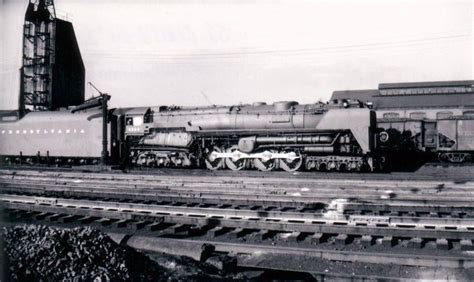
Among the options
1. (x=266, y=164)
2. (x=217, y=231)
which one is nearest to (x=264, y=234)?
(x=217, y=231)

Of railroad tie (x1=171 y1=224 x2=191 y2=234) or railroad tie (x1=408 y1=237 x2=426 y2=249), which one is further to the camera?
Answer: railroad tie (x1=171 y1=224 x2=191 y2=234)

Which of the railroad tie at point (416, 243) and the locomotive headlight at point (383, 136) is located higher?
the locomotive headlight at point (383, 136)

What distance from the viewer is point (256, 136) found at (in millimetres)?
19125

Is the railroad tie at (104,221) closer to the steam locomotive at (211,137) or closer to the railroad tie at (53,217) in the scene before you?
the railroad tie at (53,217)

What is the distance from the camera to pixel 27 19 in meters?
35.7

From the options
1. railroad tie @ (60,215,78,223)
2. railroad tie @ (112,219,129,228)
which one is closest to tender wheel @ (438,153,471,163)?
railroad tie @ (112,219,129,228)

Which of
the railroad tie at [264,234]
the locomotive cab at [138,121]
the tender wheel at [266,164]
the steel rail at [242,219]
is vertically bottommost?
the railroad tie at [264,234]

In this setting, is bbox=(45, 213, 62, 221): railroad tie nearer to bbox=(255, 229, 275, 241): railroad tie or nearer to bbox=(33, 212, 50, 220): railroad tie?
bbox=(33, 212, 50, 220): railroad tie

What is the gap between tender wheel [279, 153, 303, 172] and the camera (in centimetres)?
1847

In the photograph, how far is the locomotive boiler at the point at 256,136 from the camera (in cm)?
1777

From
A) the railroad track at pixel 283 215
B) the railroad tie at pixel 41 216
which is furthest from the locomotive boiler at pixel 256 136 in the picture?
the railroad tie at pixel 41 216

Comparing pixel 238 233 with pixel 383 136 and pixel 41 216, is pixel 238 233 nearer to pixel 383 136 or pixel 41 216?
pixel 41 216

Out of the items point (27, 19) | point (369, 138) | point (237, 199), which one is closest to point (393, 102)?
point (369, 138)

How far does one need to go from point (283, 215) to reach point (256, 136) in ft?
32.0
